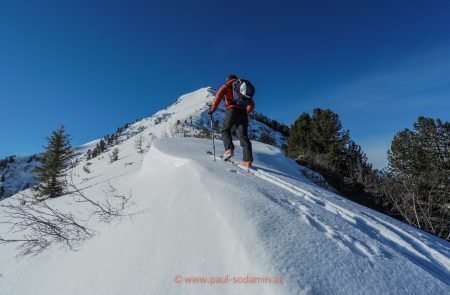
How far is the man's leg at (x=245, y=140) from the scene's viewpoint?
636 cm

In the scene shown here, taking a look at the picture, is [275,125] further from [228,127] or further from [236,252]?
[236,252]

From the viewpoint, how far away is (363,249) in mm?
2572

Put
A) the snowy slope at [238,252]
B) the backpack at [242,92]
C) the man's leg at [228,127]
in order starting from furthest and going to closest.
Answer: the man's leg at [228,127] → the backpack at [242,92] → the snowy slope at [238,252]

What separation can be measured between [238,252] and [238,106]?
466 centimetres

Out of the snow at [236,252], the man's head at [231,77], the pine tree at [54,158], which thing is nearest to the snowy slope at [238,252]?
the snow at [236,252]

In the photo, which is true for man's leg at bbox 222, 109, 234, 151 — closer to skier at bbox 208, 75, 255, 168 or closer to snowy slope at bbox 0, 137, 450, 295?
skier at bbox 208, 75, 255, 168

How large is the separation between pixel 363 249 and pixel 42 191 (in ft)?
76.4

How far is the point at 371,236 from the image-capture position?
9.90 ft

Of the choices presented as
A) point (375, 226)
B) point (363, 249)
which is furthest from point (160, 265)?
point (375, 226)

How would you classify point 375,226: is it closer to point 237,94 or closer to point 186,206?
point 186,206

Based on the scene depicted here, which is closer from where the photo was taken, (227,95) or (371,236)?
(371,236)

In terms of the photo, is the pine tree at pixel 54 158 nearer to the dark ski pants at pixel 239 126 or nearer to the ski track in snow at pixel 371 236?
the dark ski pants at pixel 239 126

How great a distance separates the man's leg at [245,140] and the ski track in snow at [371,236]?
7.85 ft

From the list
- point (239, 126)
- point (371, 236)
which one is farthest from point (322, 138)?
point (371, 236)
